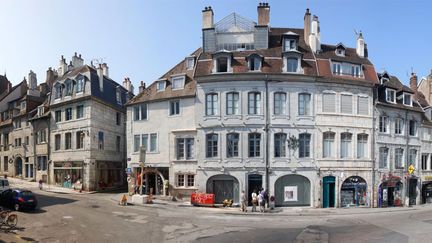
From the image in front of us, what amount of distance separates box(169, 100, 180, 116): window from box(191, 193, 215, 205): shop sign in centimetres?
838

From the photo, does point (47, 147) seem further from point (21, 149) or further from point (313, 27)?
point (313, 27)

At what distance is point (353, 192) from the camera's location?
104 feet

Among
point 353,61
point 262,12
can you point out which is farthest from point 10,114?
point 353,61

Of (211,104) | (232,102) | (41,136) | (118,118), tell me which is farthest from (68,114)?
(232,102)

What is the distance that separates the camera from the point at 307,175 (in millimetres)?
30500

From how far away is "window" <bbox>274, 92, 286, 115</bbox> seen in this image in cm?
3069

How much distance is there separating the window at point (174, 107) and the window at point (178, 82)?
1.49m

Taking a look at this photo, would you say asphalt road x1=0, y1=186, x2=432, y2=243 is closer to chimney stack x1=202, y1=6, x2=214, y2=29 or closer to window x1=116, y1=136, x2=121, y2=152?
window x1=116, y1=136, x2=121, y2=152

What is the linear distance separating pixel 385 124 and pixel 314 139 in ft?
28.4

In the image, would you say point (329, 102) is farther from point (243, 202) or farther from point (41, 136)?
point (41, 136)

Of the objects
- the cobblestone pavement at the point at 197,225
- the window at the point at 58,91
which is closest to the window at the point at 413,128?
the cobblestone pavement at the point at 197,225

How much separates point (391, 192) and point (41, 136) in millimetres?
41420

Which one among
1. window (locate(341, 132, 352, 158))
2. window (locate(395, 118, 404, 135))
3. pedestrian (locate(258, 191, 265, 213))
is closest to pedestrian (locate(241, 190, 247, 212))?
pedestrian (locate(258, 191, 265, 213))

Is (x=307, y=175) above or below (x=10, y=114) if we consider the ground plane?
below
